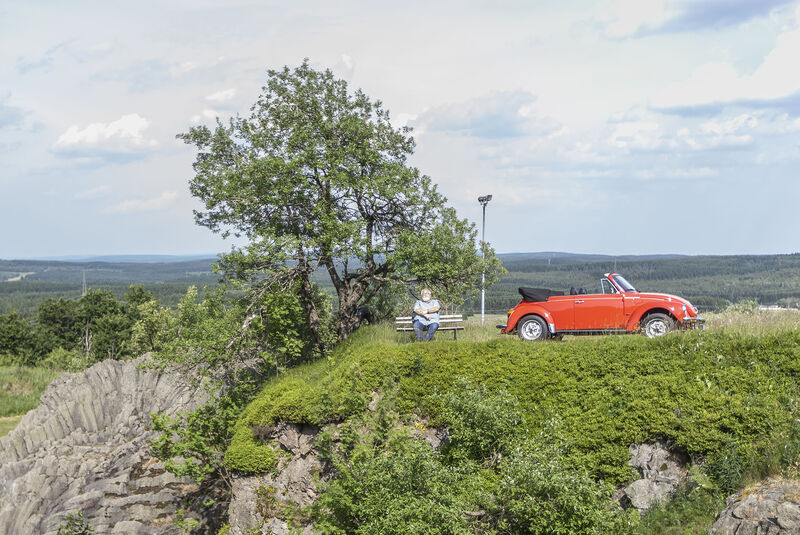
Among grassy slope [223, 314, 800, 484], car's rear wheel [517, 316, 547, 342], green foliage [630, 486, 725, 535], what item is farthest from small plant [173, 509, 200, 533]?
green foliage [630, 486, 725, 535]

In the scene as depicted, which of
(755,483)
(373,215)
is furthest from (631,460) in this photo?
(373,215)

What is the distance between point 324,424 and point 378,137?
11332mm

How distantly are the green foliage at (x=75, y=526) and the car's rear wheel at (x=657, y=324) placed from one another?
20461 millimetres

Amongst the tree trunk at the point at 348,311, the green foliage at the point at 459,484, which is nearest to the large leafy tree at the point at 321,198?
the tree trunk at the point at 348,311

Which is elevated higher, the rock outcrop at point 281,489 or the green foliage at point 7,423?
Answer: the rock outcrop at point 281,489

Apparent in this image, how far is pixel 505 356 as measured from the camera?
691 inches

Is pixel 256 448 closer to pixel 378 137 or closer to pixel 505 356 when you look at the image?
pixel 505 356

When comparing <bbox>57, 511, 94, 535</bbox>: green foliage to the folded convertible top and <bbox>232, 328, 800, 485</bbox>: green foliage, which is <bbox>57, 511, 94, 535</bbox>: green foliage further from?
the folded convertible top

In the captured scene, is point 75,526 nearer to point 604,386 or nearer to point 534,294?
point 534,294

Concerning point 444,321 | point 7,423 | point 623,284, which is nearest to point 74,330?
point 7,423

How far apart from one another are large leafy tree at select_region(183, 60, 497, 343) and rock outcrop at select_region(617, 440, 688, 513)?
919cm

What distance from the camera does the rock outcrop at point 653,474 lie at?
44.5ft

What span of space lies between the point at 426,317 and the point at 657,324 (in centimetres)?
711

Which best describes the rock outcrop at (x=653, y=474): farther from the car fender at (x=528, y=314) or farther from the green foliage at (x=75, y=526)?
the green foliage at (x=75, y=526)
